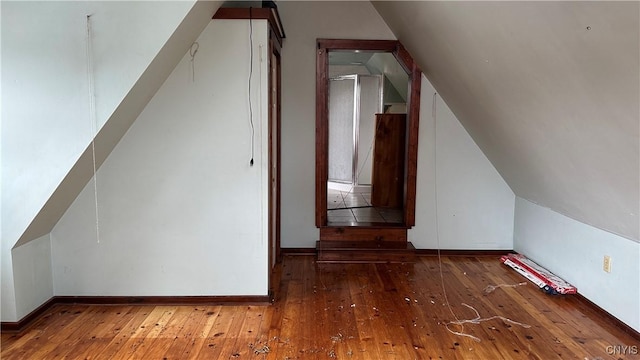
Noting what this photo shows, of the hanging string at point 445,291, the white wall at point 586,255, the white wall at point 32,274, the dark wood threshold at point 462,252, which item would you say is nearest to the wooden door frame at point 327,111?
the hanging string at point 445,291

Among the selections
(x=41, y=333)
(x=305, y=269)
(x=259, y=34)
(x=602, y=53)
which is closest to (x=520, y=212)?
(x=305, y=269)

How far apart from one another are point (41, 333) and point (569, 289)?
3.66m

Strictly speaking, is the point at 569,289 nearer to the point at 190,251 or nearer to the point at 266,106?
the point at 266,106

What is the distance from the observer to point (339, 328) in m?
2.67

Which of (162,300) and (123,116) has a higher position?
(123,116)

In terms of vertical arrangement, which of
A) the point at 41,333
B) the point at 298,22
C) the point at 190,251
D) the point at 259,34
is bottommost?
the point at 41,333

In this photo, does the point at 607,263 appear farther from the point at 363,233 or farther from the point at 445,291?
the point at 363,233

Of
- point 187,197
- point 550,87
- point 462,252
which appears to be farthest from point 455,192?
point 187,197

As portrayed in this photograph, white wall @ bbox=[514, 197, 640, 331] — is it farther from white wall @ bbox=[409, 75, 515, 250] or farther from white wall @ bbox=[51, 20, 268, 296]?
white wall @ bbox=[51, 20, 268, 296]

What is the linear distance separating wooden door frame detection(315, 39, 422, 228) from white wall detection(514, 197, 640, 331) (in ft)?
3.54

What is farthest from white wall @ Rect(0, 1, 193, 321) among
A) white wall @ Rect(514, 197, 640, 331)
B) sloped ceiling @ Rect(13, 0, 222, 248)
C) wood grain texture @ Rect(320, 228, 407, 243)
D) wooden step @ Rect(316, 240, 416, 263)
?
white wall @ Rect(514, 197, 640, 331)

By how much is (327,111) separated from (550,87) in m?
2.21

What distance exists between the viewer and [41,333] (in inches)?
102

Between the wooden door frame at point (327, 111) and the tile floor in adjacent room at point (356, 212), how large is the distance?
0.37 metres
